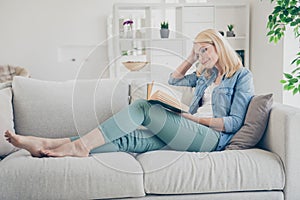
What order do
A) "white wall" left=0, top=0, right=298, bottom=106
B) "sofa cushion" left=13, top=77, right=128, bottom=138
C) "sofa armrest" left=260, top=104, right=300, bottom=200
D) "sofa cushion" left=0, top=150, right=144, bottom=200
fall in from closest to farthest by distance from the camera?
"sofa cushion" left=0, top=150, right=144, bottom=200 < "sofa armrest" left=260, top=104, right=300, bottom=200 < "sofa cushion" left=13, top=77, right=128, bottom=138 < "white wall" left=0, top=0, right=298, bottom=106

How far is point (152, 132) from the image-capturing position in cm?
218

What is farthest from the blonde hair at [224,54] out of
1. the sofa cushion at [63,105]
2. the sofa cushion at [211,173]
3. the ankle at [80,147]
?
the ankle at [80,147]

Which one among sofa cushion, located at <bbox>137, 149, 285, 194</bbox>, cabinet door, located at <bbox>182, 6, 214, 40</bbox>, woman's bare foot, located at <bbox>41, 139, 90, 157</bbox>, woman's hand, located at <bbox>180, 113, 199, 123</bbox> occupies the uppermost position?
cabinet door, located at <bbox>182, 6, 214, 40</bbox>

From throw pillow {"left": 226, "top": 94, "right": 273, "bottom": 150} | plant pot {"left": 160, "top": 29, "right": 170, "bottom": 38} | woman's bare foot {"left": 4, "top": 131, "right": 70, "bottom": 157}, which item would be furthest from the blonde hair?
plant pot {"left": 160, "top": 29, "right": 170, "bottom": 38}

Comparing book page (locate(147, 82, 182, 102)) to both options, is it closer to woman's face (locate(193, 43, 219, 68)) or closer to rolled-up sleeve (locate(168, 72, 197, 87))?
rolled-up sleeve (locate(168, 72, 197, 87))

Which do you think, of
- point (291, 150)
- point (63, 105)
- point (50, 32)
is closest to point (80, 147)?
→ point (63, 105)

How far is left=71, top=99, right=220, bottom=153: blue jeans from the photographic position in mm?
2092

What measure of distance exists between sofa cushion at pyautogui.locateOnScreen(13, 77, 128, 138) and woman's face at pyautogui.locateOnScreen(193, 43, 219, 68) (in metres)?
0.56

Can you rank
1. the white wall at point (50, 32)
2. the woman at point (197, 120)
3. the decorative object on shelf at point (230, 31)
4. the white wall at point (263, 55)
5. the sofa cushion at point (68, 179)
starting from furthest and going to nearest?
1. the white wall at point (50, 32)
2. the decorative object on shelf at point (230, 31)
3. the white wall at point (263, 55)
4. the woman at point (197, 120)
5. the sofa cushion at point (68, 179)

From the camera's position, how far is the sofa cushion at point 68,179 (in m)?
1.82

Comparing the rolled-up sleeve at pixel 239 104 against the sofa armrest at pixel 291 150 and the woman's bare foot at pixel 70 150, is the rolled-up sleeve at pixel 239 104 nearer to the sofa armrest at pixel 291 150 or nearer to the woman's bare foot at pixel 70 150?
the sofa armrest at pixel 291 150

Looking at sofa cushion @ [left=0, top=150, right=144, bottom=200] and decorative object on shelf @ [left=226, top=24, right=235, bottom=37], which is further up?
decorative object on shelf @ [left=226, top=24, right=235, bottom=37]

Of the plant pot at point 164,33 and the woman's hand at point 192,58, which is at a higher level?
the plant pot at point 164,33

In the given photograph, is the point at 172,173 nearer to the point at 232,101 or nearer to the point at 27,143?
the point at 232,101
